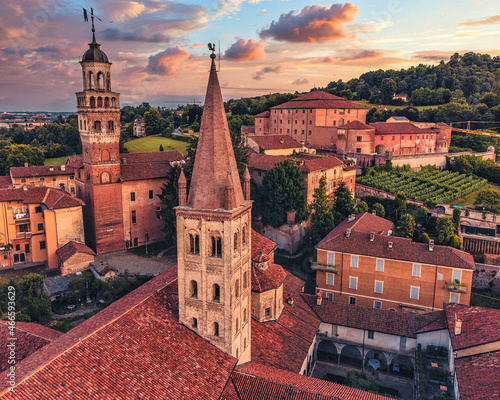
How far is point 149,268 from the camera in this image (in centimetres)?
4200

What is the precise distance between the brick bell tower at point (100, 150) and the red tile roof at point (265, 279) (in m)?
25.0

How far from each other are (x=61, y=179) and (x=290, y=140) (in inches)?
1564

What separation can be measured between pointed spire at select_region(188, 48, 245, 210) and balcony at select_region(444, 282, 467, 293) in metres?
23.2

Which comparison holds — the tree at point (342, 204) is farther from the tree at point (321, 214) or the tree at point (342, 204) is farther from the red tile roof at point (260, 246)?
the red tile roof at point (260, 246)

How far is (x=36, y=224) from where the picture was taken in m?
43.9

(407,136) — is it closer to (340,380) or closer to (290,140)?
(290,140)

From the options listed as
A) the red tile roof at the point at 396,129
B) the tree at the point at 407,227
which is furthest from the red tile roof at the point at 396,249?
the red tile roof at the point at 396,129

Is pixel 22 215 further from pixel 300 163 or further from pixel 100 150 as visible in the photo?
pixel 300 163

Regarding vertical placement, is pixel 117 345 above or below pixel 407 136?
below

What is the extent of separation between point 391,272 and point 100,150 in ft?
112

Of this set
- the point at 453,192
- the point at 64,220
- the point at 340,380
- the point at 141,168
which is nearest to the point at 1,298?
the point at 64,220

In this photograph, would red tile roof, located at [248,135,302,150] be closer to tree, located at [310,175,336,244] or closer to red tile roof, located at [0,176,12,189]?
tree, located at [310,175,336,244]

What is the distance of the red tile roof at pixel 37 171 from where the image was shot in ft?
190

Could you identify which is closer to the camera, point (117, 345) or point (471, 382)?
point (117, 345)
